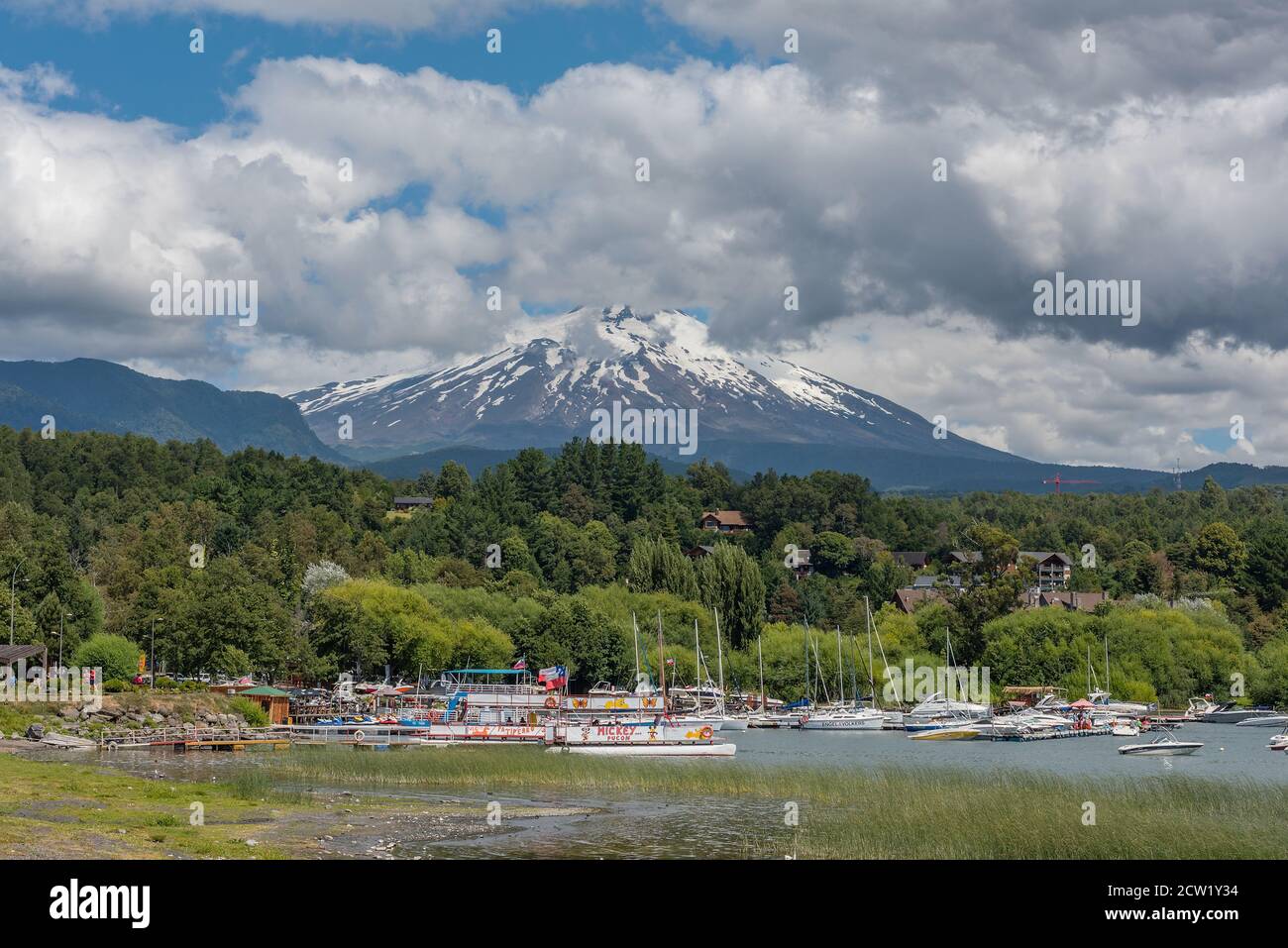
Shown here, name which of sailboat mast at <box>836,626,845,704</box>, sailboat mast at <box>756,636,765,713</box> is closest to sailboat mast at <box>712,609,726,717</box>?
sailboat mast at <box>756,636,765,713</box>

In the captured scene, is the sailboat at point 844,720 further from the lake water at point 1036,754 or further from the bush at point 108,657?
the bush at point 108,657

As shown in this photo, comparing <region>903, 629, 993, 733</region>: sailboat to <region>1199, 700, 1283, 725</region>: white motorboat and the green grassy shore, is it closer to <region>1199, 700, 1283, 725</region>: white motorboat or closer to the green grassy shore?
<region>1199, 700, 1283, 725</region>: white motorboat

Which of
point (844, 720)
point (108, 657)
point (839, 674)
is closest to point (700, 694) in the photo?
point (839, 674)

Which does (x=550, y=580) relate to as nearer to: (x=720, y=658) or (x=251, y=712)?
(x=720, y=658)

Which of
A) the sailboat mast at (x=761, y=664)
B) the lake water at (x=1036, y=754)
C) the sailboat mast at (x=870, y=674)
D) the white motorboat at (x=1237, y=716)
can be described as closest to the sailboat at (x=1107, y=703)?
the white motorboat at (x=1237, y=716)

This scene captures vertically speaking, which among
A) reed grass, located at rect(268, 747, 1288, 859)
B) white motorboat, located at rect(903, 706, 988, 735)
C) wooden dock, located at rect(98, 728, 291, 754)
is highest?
reed grass, located at rect(268, 747, 1288, 859)

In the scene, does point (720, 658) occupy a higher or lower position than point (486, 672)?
lower
